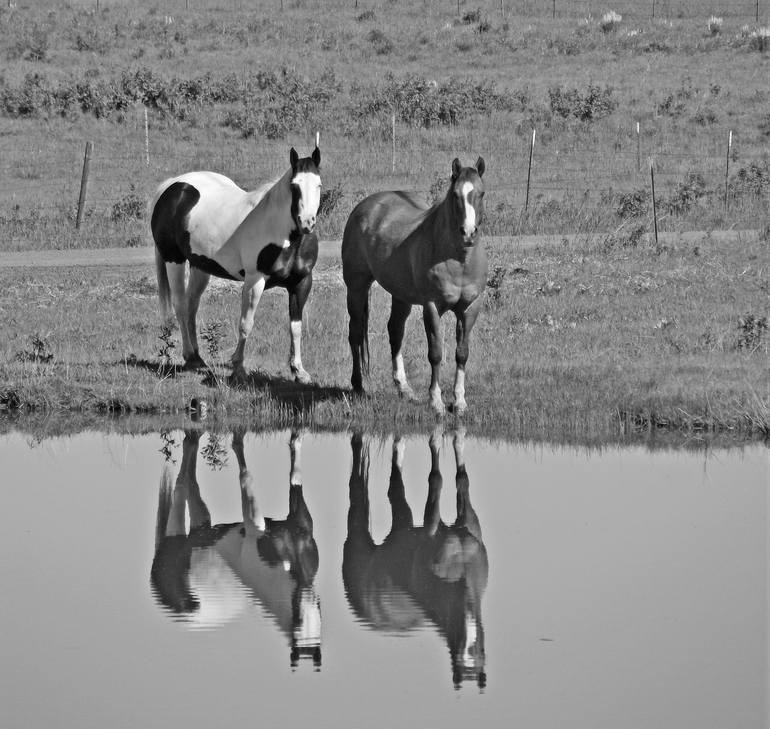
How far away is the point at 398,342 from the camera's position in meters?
13.3

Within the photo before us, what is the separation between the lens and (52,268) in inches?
829

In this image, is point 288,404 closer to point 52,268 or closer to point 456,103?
point 52,268

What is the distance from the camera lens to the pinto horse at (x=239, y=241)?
533 inches

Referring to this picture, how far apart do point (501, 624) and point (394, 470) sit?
11.4ft

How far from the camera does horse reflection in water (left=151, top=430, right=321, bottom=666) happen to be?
761 cm

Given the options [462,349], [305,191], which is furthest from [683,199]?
[462,349]

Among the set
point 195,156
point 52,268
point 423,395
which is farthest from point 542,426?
point 195,156

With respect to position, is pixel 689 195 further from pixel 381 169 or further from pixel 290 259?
pixel 290 259

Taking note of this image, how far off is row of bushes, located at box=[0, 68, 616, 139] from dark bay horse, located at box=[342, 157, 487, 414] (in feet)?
84.1

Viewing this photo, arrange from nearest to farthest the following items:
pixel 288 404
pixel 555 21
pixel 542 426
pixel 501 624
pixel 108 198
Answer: pixel 501 624
pixel 542 426
pixel 288 404
pixel 108 198
pixel 555 21

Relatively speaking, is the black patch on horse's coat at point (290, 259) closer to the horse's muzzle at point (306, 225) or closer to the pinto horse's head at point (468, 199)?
the horse's muzzle at point (306, 225)

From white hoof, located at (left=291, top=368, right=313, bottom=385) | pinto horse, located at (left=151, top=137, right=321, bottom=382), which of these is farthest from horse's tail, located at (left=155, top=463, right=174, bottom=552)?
pinto horse, located at (left=151, top=137, right=321, bottom=382)

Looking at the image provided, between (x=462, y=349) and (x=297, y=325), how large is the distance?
2.03 meters

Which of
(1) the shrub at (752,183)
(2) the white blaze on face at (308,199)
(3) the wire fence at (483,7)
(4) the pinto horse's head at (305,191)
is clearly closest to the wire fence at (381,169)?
(1) the shrub at (752,183)
